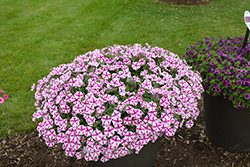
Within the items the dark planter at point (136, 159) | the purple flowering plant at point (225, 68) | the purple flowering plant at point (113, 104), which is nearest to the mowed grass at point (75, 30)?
the purple flowering plant at point (113, 104)

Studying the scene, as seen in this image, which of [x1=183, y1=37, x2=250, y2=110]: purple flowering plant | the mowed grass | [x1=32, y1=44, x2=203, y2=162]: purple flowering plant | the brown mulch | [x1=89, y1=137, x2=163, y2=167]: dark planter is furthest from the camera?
the brown mulch

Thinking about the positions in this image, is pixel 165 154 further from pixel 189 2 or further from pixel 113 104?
pixel 189 2

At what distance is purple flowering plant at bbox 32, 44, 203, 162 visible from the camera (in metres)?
1.67

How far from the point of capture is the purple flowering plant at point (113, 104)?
1.67 metres

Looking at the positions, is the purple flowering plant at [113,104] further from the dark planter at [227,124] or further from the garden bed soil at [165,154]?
the garden bed soil at [165,154]

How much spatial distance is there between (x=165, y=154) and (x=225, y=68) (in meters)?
1.43

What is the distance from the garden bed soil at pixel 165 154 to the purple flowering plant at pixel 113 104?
1.05 m

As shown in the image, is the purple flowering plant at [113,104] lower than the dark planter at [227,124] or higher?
higher

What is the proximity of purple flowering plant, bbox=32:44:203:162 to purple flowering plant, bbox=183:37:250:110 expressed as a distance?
1.04 ft

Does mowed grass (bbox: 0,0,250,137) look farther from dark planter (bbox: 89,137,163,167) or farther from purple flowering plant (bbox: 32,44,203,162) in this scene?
dark planter (bbox: 89,137,163,167)

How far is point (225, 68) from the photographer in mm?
2346

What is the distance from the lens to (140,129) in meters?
1.68

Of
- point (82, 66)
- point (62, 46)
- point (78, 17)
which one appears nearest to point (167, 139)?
point (82, 66)

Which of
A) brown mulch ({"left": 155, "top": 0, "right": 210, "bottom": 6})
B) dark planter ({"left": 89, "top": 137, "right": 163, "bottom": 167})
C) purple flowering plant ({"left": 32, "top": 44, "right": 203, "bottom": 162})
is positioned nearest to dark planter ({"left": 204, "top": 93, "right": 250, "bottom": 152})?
purple flowering plant ({"left": 32, "top": 44, "right": 203, "bottom": 162})
